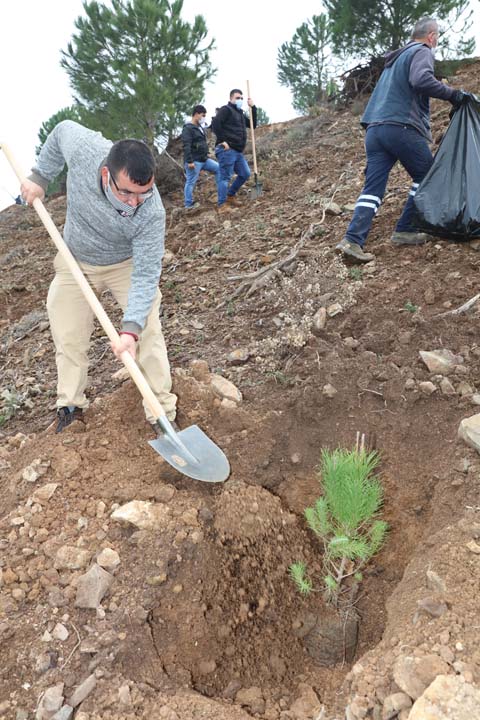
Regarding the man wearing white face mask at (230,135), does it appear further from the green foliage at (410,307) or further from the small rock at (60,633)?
the small rock at (60,633)

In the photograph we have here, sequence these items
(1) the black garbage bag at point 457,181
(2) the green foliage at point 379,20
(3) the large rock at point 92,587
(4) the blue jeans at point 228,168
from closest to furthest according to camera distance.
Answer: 1. (3) the large rock at point 92,587
2. (1) the black garbage bag at point 457,181
3. (4) the blue jeans at point 228,168
4. (2) the green foliage at point 379,20

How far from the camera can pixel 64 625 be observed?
182 centimetres

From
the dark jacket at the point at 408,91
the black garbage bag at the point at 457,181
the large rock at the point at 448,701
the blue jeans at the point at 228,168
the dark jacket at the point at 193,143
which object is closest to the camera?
the large rock at the point at 448,701

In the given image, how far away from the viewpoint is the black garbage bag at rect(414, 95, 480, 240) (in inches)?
140

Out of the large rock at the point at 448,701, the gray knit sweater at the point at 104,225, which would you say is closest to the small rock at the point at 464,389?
the large rock at the point at 448,701

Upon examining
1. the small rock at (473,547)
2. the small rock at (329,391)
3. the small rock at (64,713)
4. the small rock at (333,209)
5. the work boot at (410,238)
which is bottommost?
the small rock at (473,547)

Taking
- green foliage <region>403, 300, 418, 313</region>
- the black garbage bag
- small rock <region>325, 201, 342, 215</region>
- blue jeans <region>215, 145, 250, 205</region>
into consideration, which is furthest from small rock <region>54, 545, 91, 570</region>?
blue jeans <region>215, 145, 250, 205</region>

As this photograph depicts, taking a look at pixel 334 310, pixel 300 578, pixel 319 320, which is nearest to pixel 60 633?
pixel 300 578

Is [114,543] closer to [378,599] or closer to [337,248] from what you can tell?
[378,599]

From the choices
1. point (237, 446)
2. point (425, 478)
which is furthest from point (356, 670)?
point (237, 446)

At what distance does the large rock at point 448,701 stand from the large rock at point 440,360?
1600 mm

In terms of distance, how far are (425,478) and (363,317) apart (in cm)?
129

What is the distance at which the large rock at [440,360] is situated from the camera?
2.64 metres

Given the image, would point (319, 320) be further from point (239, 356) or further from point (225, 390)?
point (225, 390)
